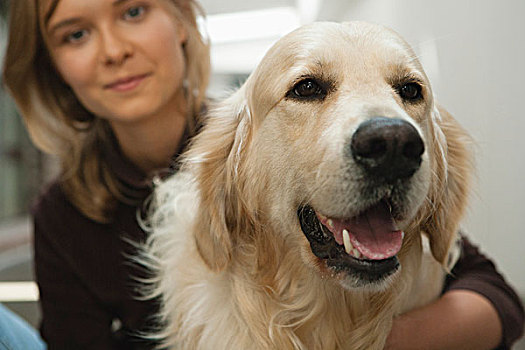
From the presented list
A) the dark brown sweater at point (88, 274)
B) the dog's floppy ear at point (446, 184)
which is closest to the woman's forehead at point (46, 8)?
the dark brown sweater at point (88, 274)

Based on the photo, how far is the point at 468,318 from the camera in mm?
1126

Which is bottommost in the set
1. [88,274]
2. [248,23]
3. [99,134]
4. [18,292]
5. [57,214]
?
[18,292]

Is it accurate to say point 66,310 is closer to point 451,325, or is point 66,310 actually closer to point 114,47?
point 114,47

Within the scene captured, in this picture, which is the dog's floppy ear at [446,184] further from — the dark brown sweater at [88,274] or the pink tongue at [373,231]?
the dark brown sweater at [88,274]

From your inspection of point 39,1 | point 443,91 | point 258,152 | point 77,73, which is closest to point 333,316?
point 258,152

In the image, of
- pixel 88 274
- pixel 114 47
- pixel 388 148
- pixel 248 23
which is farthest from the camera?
pixel 248 23

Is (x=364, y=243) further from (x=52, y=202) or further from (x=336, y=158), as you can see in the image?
(x=52, y=202)

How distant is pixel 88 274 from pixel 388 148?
1113 mm

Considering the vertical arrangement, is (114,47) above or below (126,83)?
above

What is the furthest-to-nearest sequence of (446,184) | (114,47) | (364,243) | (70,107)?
(70,107)
(114,47)
(446,184)
(364,243)

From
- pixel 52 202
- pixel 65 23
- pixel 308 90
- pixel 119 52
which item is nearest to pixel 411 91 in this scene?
pixel 308 90

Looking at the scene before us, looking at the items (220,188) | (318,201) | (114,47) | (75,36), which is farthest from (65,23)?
(318,201)

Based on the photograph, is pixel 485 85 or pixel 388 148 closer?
pixel 388 148

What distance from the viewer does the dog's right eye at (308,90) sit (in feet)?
3.09
